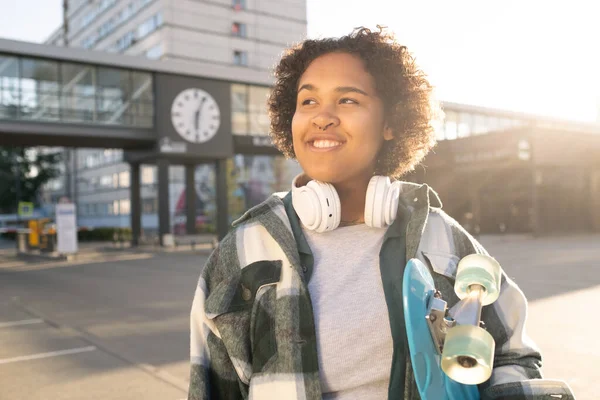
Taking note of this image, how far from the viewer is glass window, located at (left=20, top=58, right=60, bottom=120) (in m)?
19.8

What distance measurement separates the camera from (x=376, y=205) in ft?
5.57

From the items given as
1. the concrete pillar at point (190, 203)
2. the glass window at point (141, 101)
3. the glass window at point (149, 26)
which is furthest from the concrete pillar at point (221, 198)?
the glass window at point (149, 26)

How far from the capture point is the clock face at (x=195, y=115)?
75.8 ft

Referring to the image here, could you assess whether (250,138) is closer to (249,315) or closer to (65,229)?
(65,229)

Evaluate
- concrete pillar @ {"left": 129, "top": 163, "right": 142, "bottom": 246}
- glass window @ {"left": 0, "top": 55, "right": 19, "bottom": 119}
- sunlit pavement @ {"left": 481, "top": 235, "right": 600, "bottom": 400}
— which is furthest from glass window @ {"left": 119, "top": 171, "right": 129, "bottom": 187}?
sunlit pavement @ {"left": 481, "top": 235, "right": 600, "bottom": 400}

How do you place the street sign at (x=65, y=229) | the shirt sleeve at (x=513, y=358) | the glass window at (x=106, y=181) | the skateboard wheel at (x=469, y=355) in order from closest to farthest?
the skateboard wheel at (x=469, y=355)
the shirt sleeve at (x=513, y=358)
the street sign at (x=65, y=229)
the glass window at (x=106, y=181)

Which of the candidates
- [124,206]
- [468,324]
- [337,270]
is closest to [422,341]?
[468,324]

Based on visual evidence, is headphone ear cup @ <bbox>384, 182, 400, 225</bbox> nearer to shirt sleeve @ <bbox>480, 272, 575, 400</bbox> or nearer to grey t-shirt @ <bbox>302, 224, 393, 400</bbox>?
grey t-shirt @ <bbox>302, 224, 393, 400</bbox>

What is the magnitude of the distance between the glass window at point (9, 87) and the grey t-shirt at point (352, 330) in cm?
1990

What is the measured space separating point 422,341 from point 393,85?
0.98 m

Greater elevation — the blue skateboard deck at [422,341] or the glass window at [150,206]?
the glass window at [150,206]

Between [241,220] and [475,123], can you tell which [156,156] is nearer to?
[475,123]

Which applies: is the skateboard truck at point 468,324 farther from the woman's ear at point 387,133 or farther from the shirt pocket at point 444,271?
the woman's ear at point 387,133

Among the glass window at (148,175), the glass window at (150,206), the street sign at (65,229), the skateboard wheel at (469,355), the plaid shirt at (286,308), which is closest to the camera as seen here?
the skateboard wheel at (469,355)
